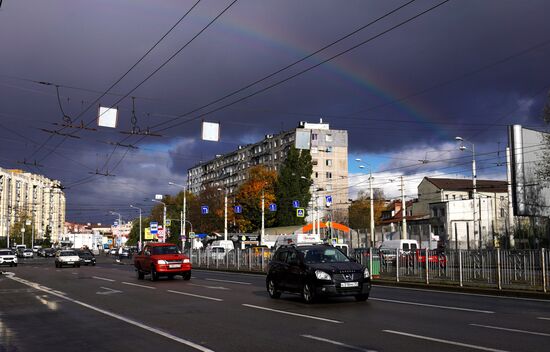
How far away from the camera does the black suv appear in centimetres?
1534

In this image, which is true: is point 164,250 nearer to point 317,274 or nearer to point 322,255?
point 322,255

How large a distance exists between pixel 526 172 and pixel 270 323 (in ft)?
120

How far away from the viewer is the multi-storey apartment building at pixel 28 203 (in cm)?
14462

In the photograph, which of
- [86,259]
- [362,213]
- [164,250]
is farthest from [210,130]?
[362,213]

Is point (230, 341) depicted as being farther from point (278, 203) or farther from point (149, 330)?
point (278, 203)

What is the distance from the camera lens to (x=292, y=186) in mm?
86938

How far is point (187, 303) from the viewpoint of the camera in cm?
1644

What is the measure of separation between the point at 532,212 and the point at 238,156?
104 meters

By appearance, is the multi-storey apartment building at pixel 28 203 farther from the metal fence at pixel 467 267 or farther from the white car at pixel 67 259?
the metal fence at pixel 467 267

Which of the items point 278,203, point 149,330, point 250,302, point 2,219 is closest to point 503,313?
Answer: point 250,302

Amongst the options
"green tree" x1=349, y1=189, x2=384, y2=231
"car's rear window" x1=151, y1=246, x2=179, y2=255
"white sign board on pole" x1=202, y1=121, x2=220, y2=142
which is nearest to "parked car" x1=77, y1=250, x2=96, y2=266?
"car's rear window" x1=151, y1=246, x2=179, y2=255

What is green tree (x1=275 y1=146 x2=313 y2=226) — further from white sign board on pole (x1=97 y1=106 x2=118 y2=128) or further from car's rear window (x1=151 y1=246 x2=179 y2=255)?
white sign board on pole (x1=97 y1=106 x2=118 y2=128)

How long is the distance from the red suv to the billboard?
24955 mm

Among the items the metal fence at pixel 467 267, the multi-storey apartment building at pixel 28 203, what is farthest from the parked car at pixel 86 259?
the multi-storey apartment building at pixel 28 203
